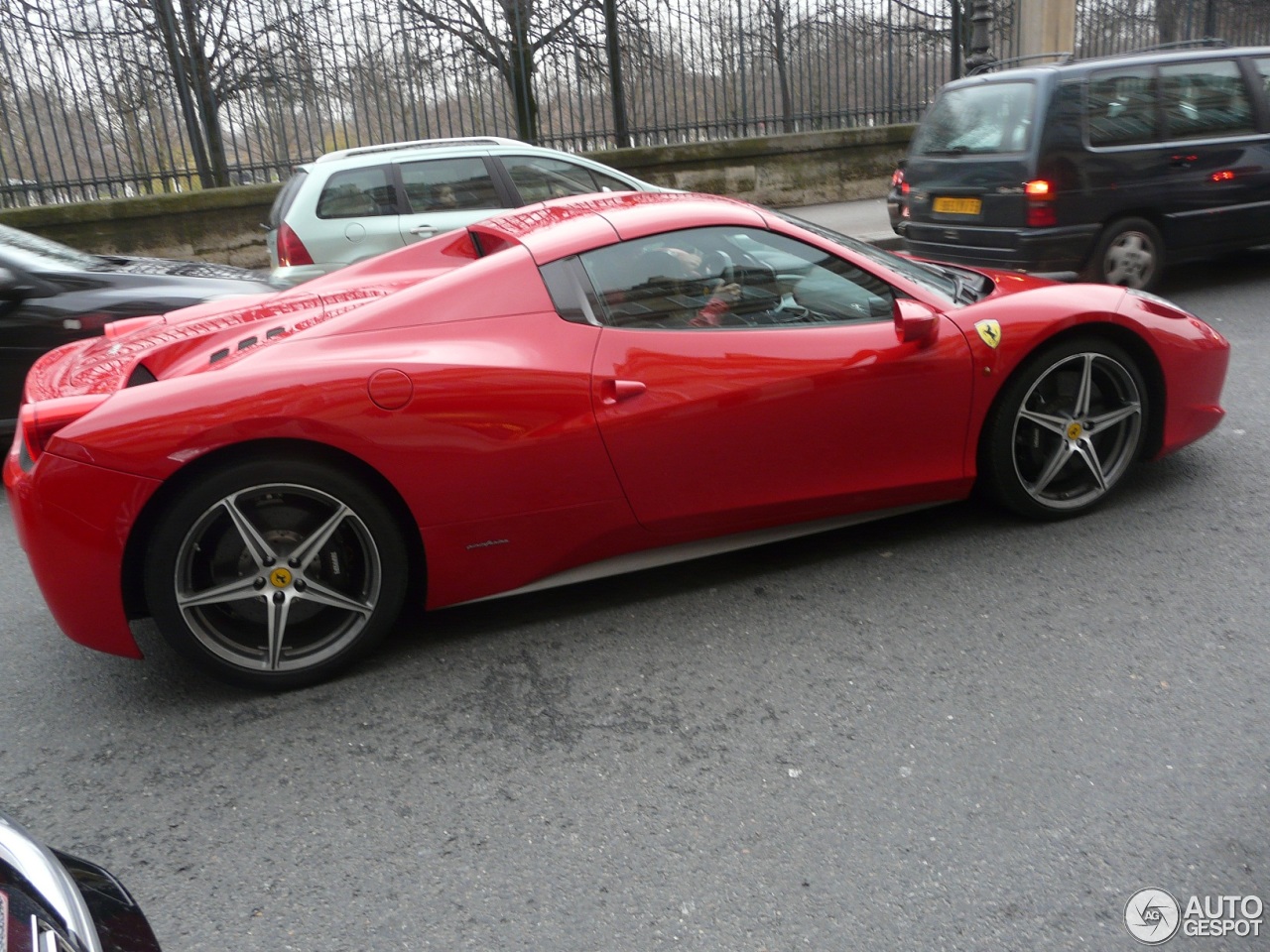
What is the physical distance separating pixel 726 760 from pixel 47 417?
2.11m

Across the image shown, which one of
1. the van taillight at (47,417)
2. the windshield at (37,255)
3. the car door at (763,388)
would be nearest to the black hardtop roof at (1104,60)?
the car door at (763,388)

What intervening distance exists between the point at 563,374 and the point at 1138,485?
2555 millimetres

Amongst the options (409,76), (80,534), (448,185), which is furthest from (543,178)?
(80,534)

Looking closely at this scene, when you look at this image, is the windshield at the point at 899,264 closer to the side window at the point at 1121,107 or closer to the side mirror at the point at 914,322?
the side mirror at the point at 914,322

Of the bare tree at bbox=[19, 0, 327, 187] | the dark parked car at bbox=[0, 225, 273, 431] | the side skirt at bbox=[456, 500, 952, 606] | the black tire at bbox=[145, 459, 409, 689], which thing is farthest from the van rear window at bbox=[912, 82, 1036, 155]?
the bare tree at bbox=[19, 0, 327, 187]

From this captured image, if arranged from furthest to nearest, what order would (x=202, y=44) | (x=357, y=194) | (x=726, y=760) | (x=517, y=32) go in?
(x=517, y=32) < (x=202, y=44) < (x=357, y=194) < (x=726, y=760)

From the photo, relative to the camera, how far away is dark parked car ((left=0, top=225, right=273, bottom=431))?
5.62 metres

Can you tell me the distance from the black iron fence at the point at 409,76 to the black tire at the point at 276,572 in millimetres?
10446

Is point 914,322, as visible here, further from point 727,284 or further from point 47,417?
point 47,417

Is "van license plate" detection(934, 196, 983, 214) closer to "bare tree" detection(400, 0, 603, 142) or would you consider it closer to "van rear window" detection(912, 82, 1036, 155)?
"van rear window" detection(912, 82, 1036, 155)

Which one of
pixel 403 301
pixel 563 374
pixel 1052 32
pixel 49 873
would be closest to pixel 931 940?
pixel 49 873

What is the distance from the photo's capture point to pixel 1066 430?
422 centimetres

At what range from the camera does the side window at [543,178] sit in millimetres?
8617

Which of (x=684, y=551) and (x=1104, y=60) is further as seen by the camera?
(x=1104, y=60)
